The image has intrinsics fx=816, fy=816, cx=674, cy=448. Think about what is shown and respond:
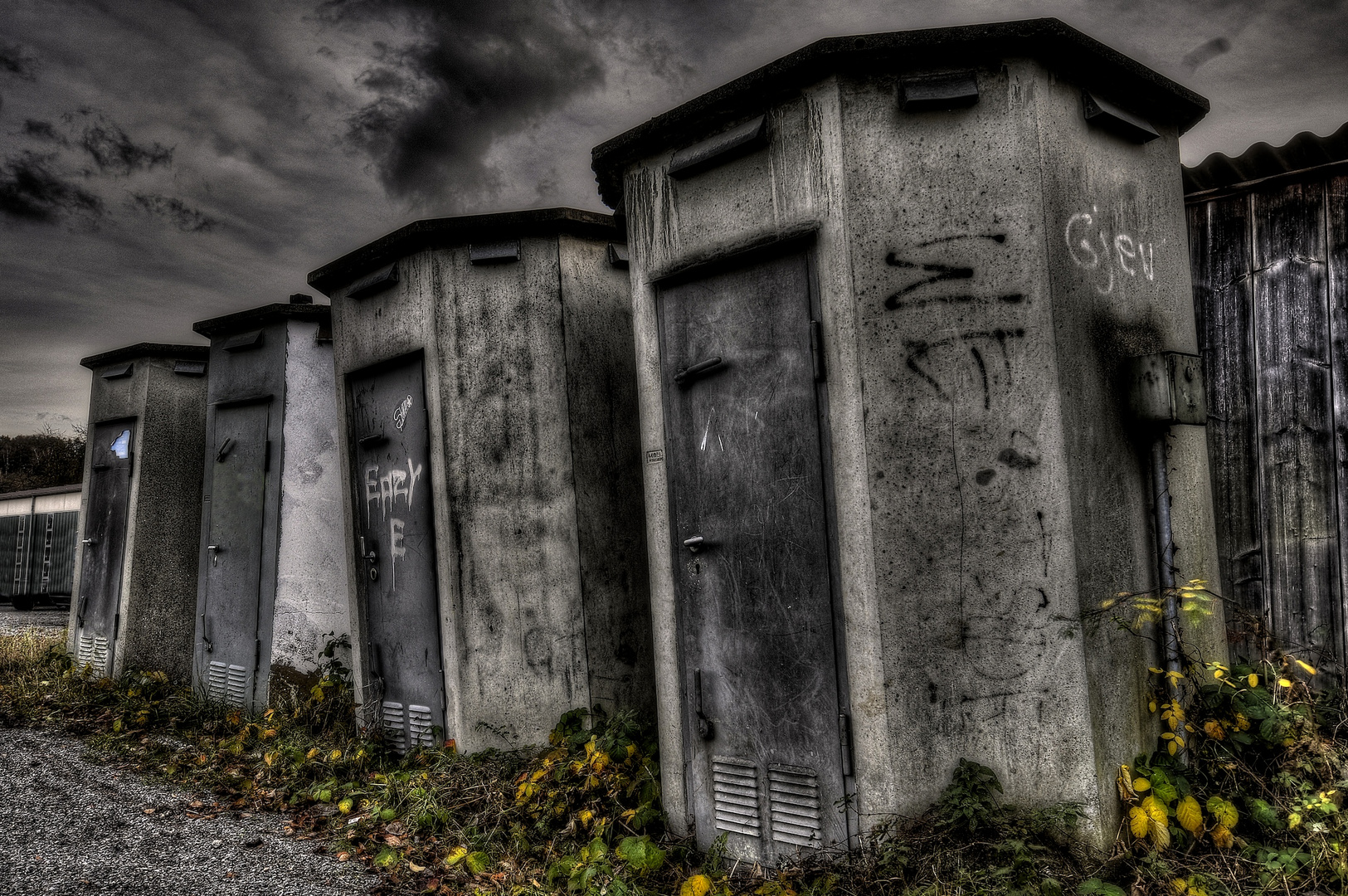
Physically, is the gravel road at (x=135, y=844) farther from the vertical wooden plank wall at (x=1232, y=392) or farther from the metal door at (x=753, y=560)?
the vertical wooden plank wall at (x=1232, y=392)

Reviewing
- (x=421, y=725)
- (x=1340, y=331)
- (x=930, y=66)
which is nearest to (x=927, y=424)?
(x=930, y=66)

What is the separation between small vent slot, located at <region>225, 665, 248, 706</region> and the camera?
6.78 metres

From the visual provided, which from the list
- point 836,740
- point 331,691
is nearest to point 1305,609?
point 836,740

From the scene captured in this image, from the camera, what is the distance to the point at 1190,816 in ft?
10.1

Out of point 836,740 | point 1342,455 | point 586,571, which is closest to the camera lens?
point 836,740

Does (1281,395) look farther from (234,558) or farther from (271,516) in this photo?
(234,558)

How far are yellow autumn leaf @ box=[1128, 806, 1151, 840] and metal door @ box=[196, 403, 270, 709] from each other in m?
6.30

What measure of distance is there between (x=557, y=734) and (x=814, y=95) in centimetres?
374

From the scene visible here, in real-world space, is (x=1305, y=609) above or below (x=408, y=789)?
above

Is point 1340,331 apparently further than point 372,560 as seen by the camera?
No

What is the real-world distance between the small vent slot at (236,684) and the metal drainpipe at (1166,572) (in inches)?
261

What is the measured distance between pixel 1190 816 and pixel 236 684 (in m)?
6.79

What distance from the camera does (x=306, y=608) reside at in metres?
6.71

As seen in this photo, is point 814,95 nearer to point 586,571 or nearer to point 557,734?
point 586,571
